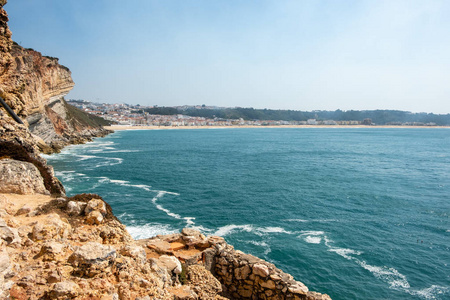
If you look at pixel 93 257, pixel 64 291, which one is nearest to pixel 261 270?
pixel 93 257

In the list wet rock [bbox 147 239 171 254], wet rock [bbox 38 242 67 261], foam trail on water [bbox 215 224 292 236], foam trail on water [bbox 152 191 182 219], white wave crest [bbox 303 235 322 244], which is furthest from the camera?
foam trail on water [bbox 152 191 182 219]

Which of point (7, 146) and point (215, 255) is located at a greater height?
point (7, 146)

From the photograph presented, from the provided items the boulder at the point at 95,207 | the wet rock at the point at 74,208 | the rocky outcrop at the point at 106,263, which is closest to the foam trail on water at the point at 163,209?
the rocky outcrop at the point at 106,263

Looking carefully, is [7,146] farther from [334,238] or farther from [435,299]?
[435,299]

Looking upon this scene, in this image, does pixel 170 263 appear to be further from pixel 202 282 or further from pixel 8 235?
pixel 8 235

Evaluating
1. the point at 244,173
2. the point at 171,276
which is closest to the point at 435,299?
the point at 171,276

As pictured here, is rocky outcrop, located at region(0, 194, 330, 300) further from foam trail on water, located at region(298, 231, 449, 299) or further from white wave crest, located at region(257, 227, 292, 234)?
white wave crest, located at region(257, 227, 292, 234)

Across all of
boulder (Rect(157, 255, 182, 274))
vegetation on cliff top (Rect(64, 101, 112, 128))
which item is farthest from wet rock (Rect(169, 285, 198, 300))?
vegetation on cliff top (Rect(64, 101, 112, 128))
